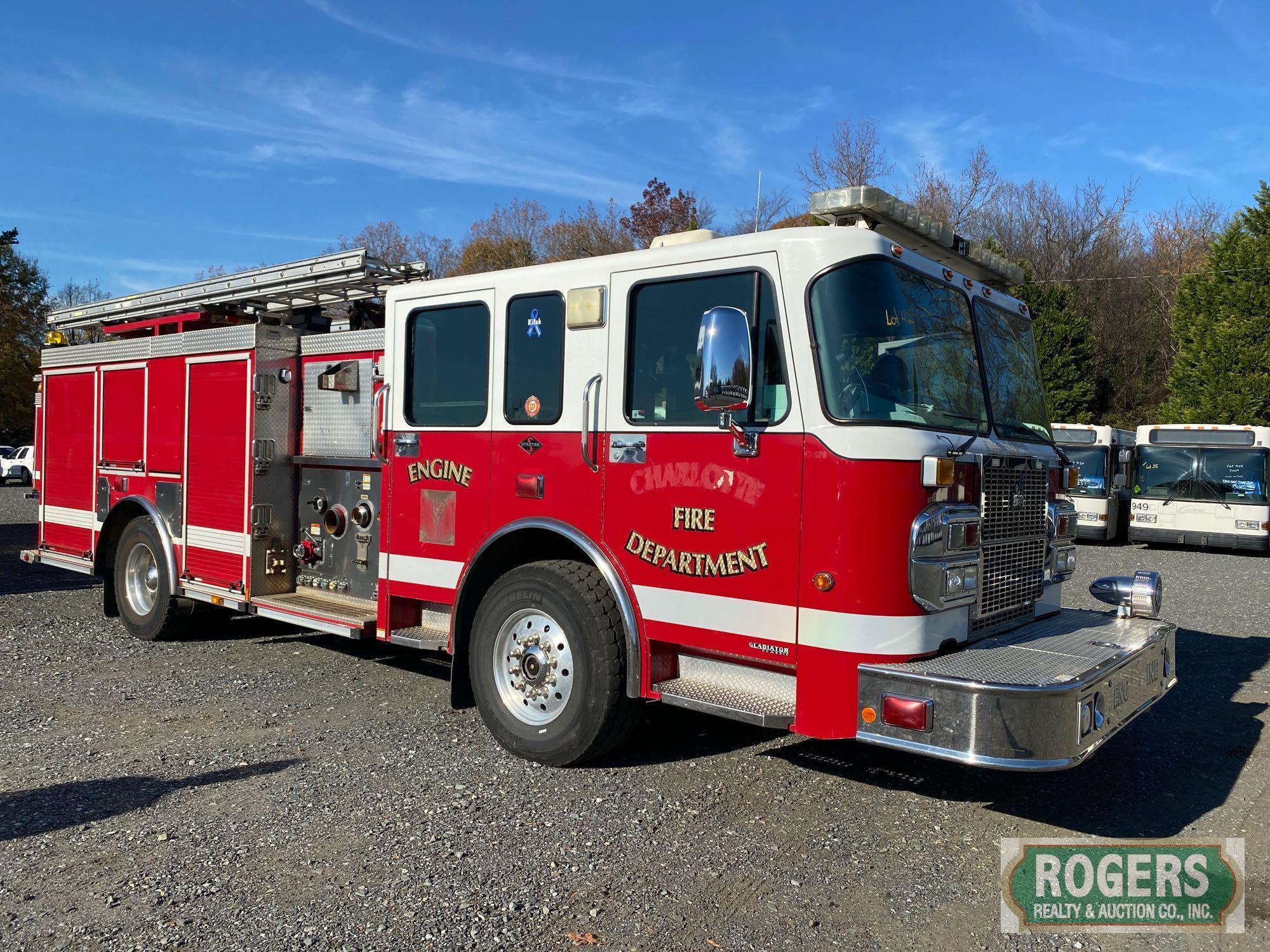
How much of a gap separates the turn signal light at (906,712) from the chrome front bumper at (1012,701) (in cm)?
2

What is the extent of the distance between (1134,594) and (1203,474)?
589 inches

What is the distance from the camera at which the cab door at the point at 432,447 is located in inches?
209

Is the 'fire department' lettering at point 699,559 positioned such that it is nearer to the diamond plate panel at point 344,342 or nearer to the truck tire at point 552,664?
the truck tire at point 552,664

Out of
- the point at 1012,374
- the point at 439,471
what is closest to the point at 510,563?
the point at 439,471

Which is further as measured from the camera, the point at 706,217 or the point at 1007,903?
the point at 706,217

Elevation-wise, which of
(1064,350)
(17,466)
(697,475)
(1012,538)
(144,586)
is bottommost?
(144,586)

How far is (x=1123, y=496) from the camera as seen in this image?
66.6 ft

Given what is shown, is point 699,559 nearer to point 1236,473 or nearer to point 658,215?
point 1236,473

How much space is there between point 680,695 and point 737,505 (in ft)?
2.94

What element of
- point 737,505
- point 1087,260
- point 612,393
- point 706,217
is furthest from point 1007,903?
point 1087,260

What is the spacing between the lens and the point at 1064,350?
2934 cm

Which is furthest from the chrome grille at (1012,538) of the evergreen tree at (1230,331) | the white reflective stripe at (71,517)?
the evergreen tree at (1230,331)

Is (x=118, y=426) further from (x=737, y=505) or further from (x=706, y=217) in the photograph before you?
(x=706, y=217)

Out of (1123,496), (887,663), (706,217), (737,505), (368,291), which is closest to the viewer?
(887,663)
